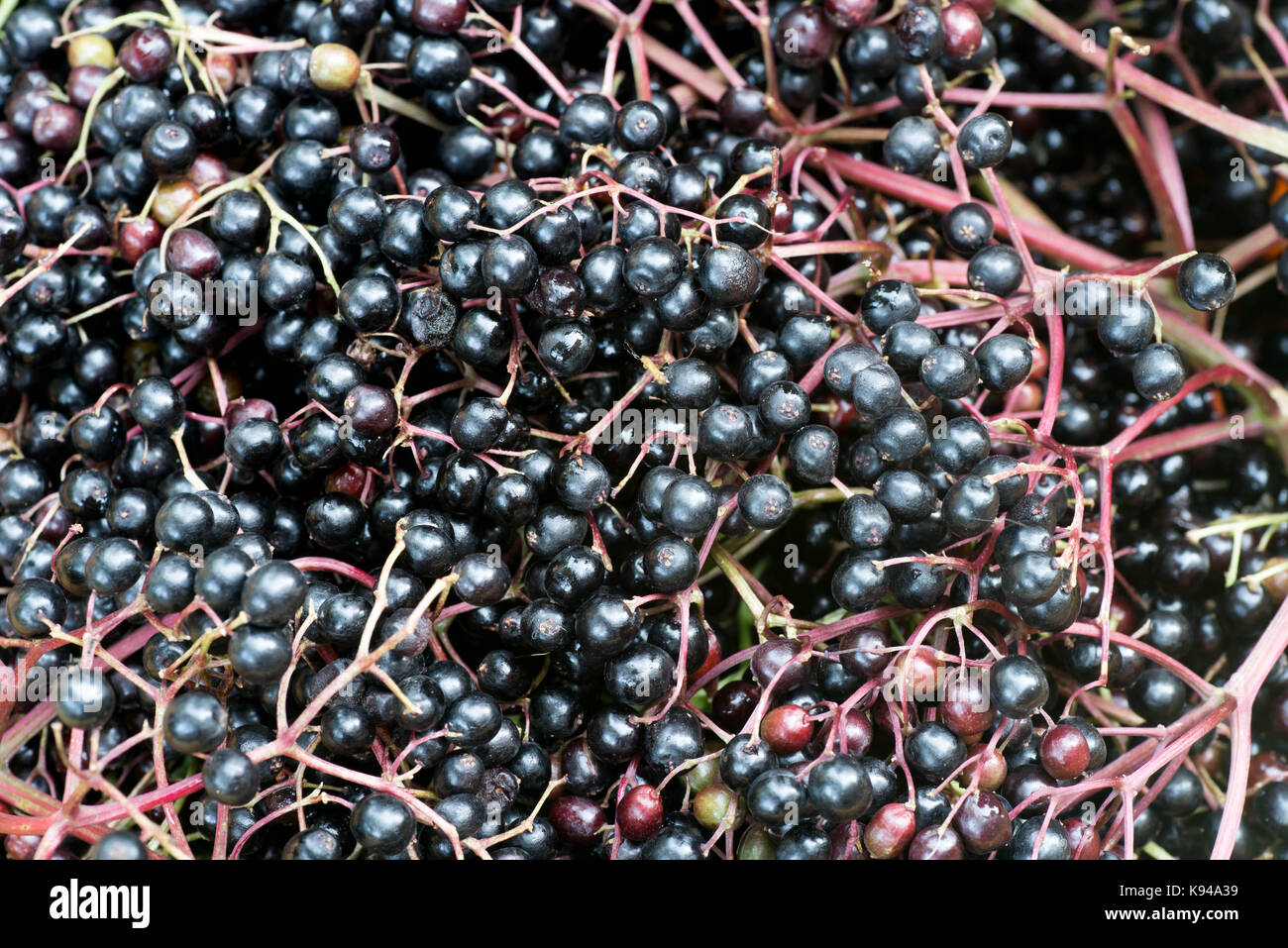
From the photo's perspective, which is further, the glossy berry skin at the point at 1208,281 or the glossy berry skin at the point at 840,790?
the glossy berry skin at the point at 1208,281

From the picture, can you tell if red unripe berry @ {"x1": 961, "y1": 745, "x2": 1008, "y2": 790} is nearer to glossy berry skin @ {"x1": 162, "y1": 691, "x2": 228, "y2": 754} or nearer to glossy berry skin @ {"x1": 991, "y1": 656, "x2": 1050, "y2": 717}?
glossy berry skin @ {"x1": 991, "y1": 656, "x2": 1050, "y2": 717}

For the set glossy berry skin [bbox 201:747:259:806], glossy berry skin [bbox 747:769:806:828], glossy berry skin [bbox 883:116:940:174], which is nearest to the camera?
glossy berry skin [bbox 201:747:259:806]

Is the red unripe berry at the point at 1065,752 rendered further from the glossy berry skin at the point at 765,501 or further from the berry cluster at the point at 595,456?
the glossy berry skin at the point at 765,501

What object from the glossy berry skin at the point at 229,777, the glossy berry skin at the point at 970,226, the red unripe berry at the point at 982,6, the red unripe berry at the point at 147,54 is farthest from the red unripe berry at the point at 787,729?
the red unripe berry at the point at 147,54

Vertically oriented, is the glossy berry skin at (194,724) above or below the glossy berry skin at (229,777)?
above

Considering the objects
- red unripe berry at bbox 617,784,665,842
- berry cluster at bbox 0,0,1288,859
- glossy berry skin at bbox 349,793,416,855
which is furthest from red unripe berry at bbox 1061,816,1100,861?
glossy berry skin at bbox 349,793,416,855

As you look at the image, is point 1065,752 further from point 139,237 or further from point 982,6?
point 139,237

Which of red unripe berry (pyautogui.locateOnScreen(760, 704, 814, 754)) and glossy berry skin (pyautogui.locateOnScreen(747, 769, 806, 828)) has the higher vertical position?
red unripe berry (pyautogui.locateOnScreen(760, 704, 814, 754))
